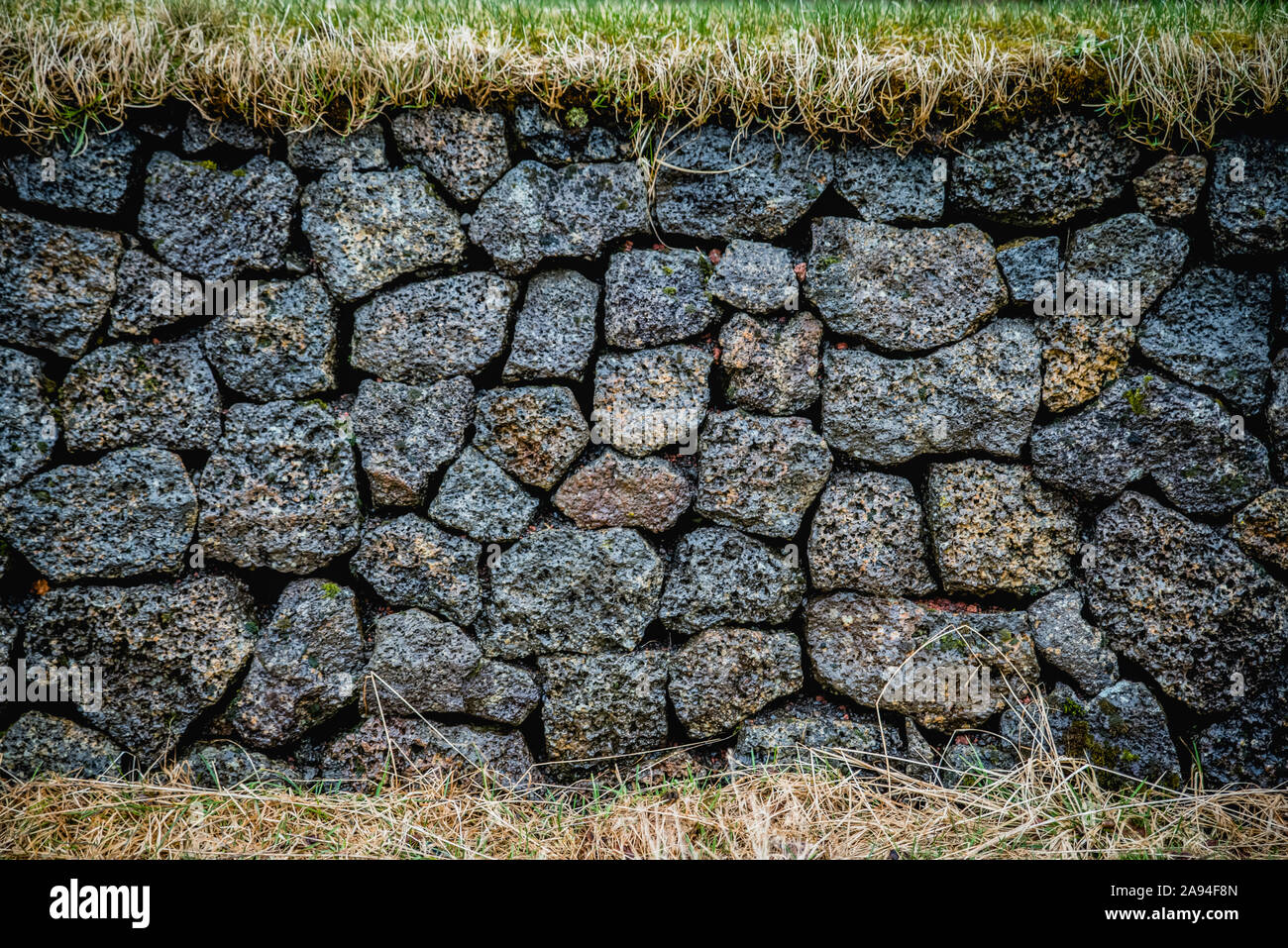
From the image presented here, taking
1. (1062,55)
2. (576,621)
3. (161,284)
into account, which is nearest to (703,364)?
(576,621)

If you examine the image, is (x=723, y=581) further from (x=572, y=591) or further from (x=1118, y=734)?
(x=1118, y=734)

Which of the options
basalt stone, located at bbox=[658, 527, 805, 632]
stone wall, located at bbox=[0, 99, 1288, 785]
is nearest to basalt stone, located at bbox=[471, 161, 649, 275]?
stone wall, located at bbox=[0, 99, 1288, 785]

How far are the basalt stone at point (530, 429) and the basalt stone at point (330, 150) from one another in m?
0.90

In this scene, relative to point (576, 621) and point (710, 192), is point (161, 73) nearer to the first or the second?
point (710, 192)

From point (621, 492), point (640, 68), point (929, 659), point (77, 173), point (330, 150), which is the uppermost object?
point (640, 68)

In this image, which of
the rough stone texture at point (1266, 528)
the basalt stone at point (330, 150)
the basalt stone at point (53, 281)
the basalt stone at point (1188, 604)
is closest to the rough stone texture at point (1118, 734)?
the basalt stone at point (1188, 604)

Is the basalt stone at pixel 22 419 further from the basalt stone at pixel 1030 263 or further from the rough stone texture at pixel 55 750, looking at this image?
the basalt stone at pixel 1030 263

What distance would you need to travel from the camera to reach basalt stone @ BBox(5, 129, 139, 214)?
235 cm

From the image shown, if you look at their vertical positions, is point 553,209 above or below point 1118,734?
above

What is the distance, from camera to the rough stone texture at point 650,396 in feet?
8.17

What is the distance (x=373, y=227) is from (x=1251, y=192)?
9.70ft

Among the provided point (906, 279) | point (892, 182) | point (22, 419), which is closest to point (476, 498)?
point (22, 419)

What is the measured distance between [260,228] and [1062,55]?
275 centimetres

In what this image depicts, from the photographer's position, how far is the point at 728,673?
8.38 feet
